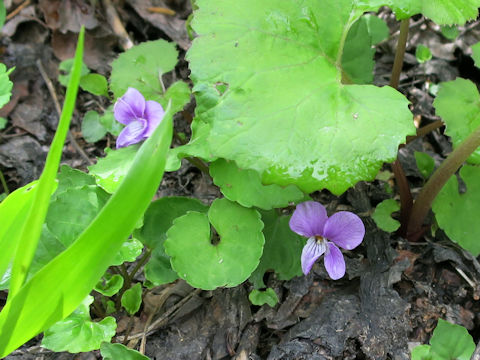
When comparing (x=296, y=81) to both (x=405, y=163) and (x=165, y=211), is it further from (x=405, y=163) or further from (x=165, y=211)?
(x=405, y=163)

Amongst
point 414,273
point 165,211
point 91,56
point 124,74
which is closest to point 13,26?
point 91,56

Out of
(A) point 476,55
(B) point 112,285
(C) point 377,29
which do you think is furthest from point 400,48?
(B) point 112,285

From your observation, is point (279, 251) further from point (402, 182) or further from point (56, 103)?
point (56, 103)

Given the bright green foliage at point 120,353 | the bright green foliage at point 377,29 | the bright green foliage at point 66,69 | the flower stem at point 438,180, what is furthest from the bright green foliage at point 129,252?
the bright green foliage at point 377,29

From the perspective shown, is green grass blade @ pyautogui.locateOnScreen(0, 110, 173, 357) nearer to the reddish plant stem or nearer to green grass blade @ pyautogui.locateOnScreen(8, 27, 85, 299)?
green grass blade @ pyautogui.locateOnScreen(8, 27, 85, 299)

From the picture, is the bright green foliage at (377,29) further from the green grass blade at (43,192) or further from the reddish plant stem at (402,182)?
the green grass blade at (43,192)

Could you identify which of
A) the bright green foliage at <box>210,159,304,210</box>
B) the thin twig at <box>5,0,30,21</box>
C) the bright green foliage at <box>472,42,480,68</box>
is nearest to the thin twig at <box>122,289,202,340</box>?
the bright green foliage at <box>210,159,304,210</box>
